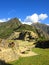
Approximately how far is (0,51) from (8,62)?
2631 millimetres

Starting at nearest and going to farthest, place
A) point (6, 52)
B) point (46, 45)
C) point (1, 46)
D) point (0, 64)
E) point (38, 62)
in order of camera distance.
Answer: point (0, 64) → point (38, 62) → point (6, 52) → point (1, 46) → point (46, 45)

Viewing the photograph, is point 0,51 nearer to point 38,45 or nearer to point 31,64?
point 31,64

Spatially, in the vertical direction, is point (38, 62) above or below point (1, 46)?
below

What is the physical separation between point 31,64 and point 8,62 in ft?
14.1

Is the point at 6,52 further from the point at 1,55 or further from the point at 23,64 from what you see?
the point at 23,64

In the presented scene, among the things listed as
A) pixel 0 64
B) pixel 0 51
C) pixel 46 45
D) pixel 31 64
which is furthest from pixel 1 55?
pixel 46 45

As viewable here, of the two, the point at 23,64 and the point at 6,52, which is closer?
the point at 23,64

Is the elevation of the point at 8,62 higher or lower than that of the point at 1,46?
lower

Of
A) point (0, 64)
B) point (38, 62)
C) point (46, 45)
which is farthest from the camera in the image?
point (46, 45)

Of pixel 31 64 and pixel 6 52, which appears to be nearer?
pixel 31 64

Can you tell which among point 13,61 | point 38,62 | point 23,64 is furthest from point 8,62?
point 38,62

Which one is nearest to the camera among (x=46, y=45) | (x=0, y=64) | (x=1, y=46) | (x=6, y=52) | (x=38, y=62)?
(x=0, y=64)

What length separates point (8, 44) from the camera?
119 ft

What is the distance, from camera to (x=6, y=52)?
3147 cm
